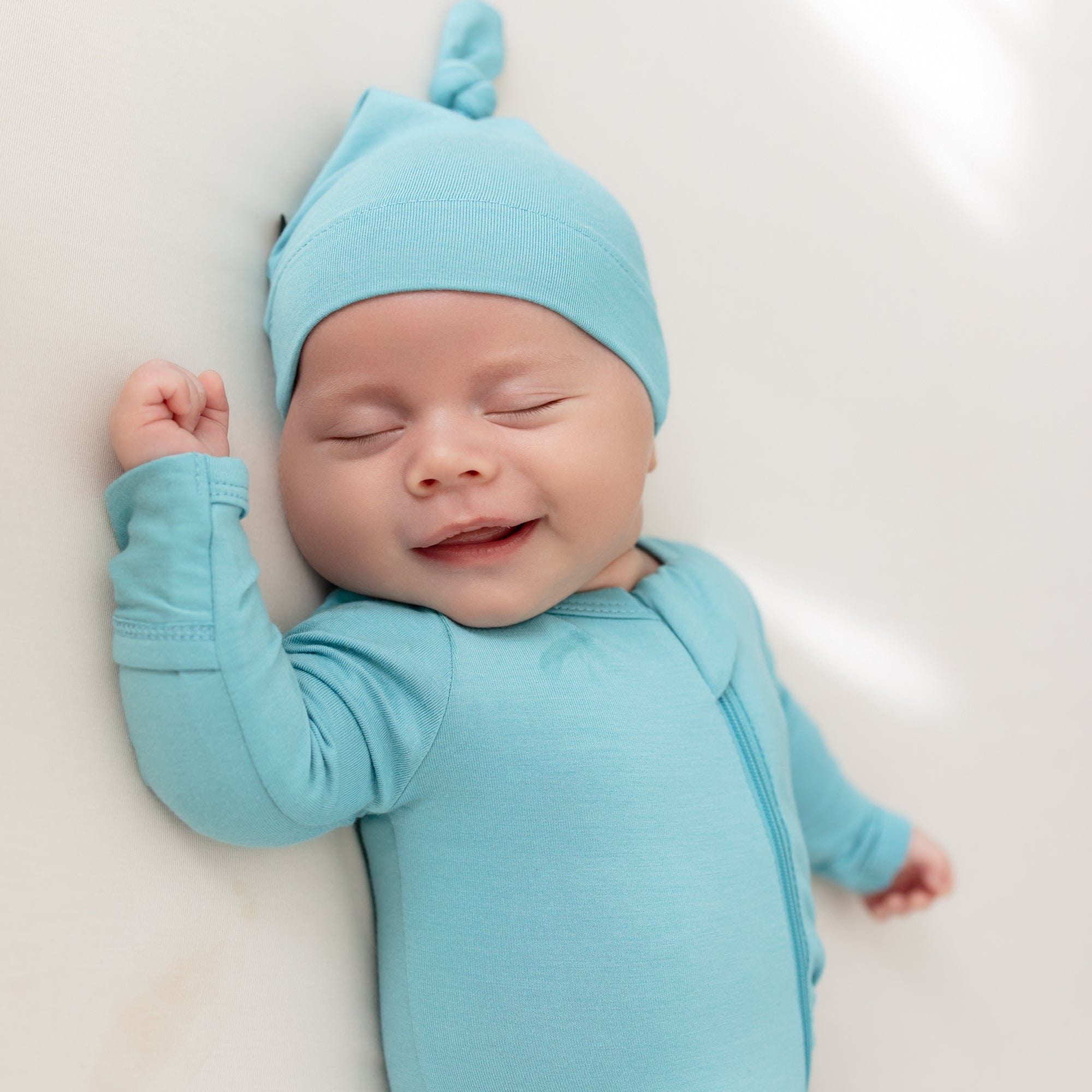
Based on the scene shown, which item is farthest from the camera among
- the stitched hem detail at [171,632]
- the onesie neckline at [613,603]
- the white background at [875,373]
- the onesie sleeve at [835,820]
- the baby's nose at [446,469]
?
the onesie sleeve at [835,820]

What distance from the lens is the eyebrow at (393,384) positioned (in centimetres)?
79

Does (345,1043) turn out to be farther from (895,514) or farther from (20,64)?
(895,514)

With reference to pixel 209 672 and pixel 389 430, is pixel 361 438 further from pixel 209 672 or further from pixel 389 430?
pixel 209 672

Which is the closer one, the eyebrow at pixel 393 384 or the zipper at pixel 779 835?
the eyebrow at pixel 393 384

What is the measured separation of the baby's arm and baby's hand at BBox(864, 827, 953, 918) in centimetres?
80

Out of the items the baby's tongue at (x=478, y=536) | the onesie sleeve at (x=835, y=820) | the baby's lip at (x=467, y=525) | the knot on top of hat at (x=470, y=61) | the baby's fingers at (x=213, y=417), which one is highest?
the knot on top of hat at (x=470, y=61)

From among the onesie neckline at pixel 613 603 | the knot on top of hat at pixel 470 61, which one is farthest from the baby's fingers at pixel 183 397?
the knot on top of hat at pixel 470 61

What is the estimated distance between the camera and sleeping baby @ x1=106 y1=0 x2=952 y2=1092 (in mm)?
776

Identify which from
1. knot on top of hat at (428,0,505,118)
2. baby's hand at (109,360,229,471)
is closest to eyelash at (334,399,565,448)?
baby's hand at (109,360,229,471)

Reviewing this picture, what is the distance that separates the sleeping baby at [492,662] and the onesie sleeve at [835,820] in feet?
1.02

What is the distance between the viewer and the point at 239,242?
87 cm

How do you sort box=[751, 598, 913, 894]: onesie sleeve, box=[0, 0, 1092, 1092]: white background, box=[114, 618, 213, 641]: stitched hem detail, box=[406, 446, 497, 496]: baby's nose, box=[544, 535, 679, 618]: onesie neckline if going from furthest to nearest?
1. box=[751, 598, 913, 894]: onesie sleeve
2. box=[0, 0, 1092, 1092]: white background
3. box=[544, 535, 679, 618]: onesie neckline
4. box=[406, 446, 497, 496]: baby's nose
5. box=[114, 618, 213, 641]: stitched hem detail

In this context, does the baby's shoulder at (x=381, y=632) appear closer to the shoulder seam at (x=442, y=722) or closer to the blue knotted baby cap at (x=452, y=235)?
the shoulder seam at (x=442, y=722)

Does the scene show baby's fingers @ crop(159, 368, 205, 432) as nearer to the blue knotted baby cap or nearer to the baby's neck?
the blue knotted baby cap
